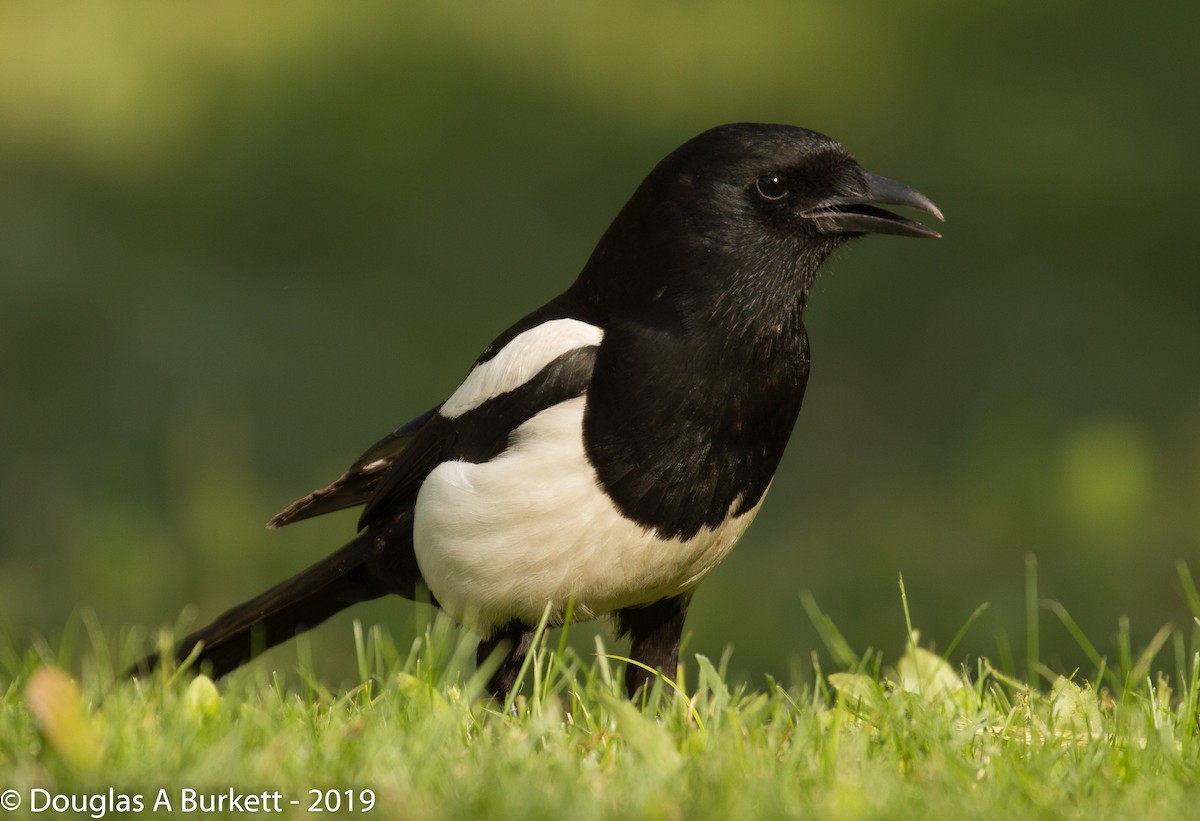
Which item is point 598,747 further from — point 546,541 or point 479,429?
point 479,429

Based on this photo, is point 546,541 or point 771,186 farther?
point 771,186

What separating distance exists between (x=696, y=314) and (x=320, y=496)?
42.4 inches

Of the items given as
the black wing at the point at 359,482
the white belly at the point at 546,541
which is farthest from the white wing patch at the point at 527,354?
the black wing at the point at 359,482

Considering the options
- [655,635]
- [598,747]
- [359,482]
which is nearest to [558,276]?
[359,482]

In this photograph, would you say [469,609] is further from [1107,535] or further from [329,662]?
[1107,535]

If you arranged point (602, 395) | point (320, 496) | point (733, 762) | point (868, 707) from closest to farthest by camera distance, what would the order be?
point (733, 762) < point (868, 707) < point (602, 395) < point (320, 496)

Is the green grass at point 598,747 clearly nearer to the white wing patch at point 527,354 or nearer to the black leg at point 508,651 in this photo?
the black leg at point 508,651

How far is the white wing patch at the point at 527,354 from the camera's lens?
3.15m

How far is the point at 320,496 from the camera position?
3672 millimetres

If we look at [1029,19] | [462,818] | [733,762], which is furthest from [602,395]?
[1029,19]

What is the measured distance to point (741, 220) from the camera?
3.22 m

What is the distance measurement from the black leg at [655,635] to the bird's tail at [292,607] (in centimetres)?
57

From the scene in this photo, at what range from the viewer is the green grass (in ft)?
6.85

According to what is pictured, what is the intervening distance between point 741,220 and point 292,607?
54.5 inches
